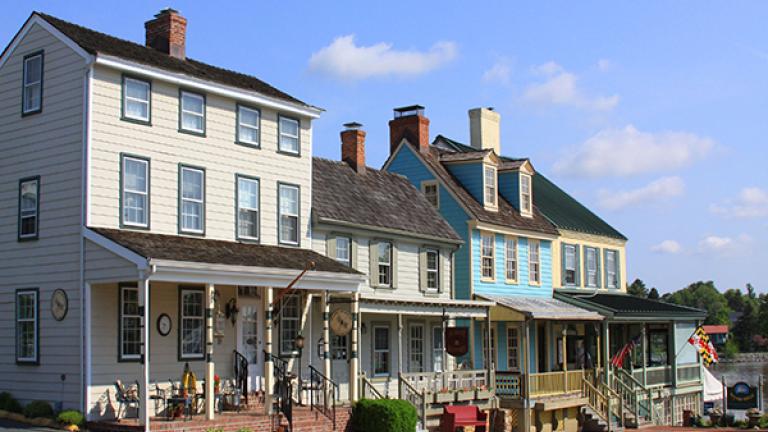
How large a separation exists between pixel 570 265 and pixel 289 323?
1746cm

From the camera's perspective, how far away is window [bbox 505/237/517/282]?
37.1m

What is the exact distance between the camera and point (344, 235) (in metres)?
29.6

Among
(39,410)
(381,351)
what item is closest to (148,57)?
(39,410)

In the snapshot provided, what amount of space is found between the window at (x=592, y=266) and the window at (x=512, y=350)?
6920 mm

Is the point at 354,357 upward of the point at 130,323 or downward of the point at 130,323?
downward

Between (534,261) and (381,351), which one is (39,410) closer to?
(381,351)

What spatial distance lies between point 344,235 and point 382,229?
154 cm

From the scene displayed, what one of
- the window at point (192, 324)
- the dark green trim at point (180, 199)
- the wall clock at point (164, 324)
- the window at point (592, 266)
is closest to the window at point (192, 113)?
the dark green trim at point (180, 199)

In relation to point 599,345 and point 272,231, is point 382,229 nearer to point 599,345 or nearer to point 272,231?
point 272,231

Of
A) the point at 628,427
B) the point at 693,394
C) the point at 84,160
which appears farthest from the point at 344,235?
the point at 693,394

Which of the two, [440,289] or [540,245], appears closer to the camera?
[440,289]

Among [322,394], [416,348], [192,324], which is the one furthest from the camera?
[416,348]

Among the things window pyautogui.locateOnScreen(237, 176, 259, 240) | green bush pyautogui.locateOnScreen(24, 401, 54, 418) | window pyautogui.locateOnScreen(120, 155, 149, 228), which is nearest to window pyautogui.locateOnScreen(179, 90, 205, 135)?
window pyautogui.locateOnScreen(120, 155, 149, 228)

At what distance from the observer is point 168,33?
87.2 ft
